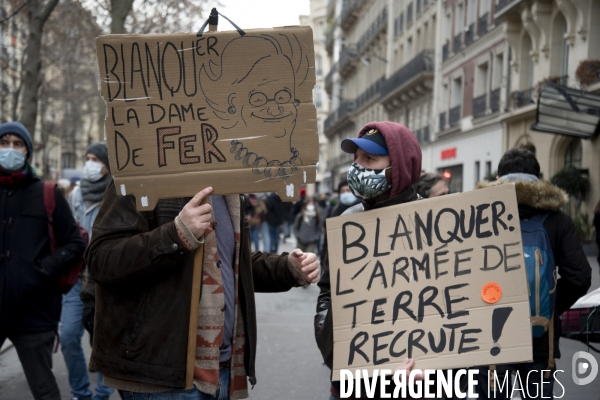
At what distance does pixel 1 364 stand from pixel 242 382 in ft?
16.1

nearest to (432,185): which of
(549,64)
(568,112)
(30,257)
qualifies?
(30,257)

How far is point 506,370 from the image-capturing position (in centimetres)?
425

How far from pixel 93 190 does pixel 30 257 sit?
1377 mm

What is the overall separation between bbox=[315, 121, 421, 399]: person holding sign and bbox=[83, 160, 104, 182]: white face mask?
328 cm

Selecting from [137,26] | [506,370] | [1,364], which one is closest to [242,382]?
[506,370]

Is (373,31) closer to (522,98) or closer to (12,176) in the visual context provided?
(522,98)

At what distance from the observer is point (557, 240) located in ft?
13.8

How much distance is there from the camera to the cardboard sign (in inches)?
116

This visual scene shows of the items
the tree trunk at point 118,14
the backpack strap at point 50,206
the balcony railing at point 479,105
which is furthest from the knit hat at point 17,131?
the balcony railing at point 479,105

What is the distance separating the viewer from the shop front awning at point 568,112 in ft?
60.5

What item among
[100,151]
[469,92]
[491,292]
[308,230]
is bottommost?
[308,230]

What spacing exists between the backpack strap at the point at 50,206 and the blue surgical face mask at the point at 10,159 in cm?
22

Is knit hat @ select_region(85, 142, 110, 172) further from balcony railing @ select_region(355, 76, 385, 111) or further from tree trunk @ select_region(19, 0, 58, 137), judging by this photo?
balcony railing @ select_region(355, 76, 385, 111)

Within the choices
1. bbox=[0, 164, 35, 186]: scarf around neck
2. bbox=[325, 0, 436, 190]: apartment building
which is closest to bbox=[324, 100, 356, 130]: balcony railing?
bbox=[325, 0, 436, 190]: apartment building
